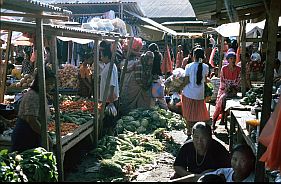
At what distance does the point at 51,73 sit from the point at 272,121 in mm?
2986

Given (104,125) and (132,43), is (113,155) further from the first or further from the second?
(132,43)

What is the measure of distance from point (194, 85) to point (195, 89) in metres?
0.08

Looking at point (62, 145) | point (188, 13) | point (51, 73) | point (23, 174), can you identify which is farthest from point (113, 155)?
point (188, 13)

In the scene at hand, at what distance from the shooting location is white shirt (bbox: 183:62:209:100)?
8000 millimetres

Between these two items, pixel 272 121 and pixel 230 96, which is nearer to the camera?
pixel 272 121

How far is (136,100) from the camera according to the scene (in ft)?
33.4

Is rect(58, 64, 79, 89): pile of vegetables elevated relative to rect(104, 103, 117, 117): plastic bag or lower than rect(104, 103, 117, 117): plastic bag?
elevated

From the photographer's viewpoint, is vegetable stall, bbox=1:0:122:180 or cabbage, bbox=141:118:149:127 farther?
cabbage, bbox=141:118:149:127

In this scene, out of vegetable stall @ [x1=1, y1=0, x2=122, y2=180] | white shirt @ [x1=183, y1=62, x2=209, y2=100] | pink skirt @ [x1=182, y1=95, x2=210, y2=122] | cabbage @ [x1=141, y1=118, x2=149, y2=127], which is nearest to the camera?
vegetable stall @ [x1=1, y1=0, x2=122, y2=180]

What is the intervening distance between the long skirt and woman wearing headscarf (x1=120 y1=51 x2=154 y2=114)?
4796mm

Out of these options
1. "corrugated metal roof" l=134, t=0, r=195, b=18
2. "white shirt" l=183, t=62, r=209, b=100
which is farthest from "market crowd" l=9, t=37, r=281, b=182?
"corrugated metal roof" l=134, t=0, r=195, b=18

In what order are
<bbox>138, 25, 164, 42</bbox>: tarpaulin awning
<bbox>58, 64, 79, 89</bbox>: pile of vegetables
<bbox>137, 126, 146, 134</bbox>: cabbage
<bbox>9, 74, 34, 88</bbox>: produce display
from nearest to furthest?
<bbox>137, 126, 146, 134</bbox>: cabbage → <bbox>9, 74, 34, 88</bbox>: produce display → <bbox>58, 64, 79, 89</bbox>: pile of vegetables → <bbox>138, 25, 164, 42</bbox>: tarpaulin awning

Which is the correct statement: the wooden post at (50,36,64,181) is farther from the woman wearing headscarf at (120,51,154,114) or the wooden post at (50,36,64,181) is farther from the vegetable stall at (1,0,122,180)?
the woman wearing headscarf at (120,51,154,114)

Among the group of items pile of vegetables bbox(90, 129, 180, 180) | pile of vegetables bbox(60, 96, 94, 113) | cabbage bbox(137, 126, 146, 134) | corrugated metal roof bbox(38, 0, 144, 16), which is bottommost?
pile of vegetables bbox(90, 129, 180, 180)
